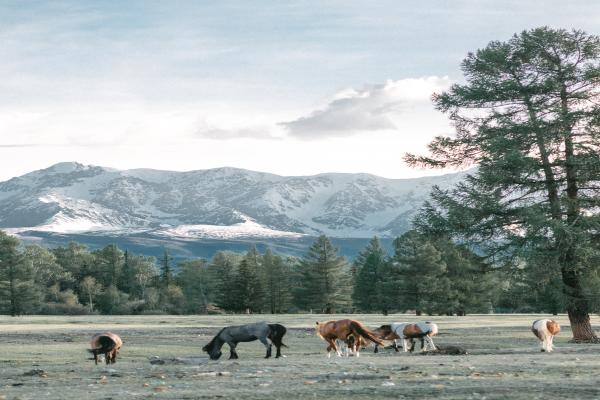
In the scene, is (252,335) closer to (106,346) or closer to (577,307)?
(106,346)

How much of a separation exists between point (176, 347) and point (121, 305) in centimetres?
10210

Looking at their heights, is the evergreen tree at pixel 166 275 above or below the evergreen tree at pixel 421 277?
above

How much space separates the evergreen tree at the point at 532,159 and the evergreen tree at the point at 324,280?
92693mm

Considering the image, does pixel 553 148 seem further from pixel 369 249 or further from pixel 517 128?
pixel 369 249

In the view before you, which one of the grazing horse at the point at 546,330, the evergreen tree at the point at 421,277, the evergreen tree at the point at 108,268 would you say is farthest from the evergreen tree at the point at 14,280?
the grazing horse at the point at 546,330

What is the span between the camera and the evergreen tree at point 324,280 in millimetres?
126312

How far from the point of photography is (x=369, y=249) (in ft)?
439

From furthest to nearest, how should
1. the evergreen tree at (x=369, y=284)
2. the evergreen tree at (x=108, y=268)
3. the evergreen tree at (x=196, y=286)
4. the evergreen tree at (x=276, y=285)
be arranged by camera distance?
the evergreen tree at (x=108, y=268), the evergreen tree at (x=196, y=286), the evergreen tree at (x=276, y=285), the evergreen tree at (x=369, y=284)

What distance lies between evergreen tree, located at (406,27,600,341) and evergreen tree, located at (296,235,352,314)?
9269 centimetres

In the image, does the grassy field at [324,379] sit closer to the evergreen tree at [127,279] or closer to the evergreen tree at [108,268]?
the evergreen tree at [108,268]

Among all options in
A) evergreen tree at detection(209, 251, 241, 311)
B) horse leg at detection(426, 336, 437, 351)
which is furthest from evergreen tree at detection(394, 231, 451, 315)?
horse leg at detection(426, 336, 437, 351)

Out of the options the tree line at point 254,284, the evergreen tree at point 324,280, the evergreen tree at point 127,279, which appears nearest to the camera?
the tree line at point 254,284

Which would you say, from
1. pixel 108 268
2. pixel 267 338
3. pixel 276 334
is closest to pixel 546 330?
pixel 276 334

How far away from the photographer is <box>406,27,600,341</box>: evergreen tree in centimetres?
3031
